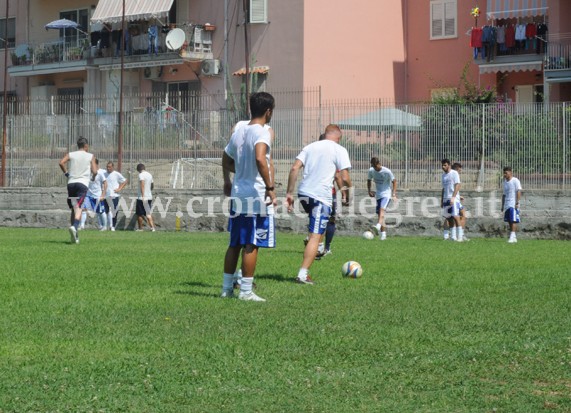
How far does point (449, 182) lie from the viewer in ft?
91.7

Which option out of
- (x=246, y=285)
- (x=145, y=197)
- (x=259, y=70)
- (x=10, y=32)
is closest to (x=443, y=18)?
(x=259, y=70)

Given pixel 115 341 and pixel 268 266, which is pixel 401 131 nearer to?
pixel 268 266

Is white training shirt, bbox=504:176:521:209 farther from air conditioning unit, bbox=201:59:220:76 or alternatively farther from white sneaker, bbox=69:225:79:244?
air conditioning unit, bbox=201:59:220:76

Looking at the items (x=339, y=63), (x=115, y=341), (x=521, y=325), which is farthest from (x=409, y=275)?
(x=339, y=63)

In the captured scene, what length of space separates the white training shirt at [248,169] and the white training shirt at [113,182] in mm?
21850

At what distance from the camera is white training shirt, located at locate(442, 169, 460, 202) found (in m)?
27.9

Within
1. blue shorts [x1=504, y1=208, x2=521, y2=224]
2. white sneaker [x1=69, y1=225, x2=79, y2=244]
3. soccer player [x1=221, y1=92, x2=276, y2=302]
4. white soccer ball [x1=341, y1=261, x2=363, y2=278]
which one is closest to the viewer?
soccer player [x1=221, y1=92, x2=276, y2=302]

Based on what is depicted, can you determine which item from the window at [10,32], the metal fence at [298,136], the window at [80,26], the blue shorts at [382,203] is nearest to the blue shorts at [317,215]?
the blue shorts at [382,203]

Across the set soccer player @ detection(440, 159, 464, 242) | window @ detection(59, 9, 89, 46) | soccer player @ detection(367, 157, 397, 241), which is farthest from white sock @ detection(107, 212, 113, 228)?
window @ detection(59, 9, 89, 46)

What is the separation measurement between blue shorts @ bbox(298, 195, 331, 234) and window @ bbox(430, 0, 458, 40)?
103 feet

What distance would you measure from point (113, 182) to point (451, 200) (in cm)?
1067

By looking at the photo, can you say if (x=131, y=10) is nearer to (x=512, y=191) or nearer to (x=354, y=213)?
(x=354, y=213)

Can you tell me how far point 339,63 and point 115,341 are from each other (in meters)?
35.6

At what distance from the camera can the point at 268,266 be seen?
16969mm
